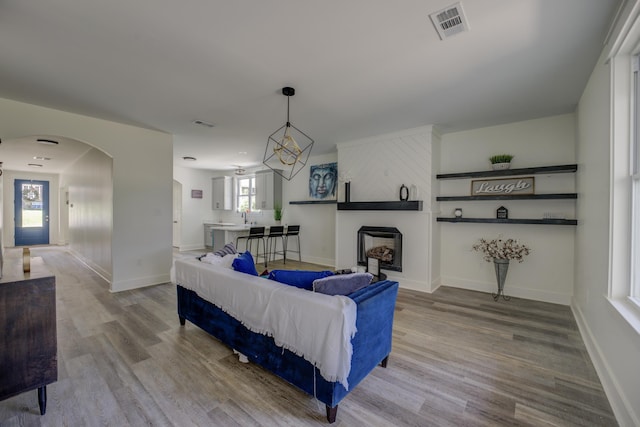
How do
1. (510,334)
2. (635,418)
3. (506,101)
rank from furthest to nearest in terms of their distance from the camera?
(506,101) < (510,334) < (635,418)

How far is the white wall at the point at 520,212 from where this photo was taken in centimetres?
383

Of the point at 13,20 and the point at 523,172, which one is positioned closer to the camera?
the point at 13,20

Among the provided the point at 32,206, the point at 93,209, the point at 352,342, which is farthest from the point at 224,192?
the point at 352,342

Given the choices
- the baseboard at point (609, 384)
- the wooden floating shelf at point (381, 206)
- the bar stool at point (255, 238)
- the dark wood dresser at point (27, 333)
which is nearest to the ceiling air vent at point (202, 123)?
the bar stool at point (255, 238)

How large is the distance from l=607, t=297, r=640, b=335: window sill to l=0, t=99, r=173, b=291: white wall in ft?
18.4

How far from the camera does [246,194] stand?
8.46m

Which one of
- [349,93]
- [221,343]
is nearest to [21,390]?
[221,343]

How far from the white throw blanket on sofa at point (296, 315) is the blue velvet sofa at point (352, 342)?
3.5 inches

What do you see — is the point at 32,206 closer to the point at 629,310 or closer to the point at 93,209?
the point at 93,209

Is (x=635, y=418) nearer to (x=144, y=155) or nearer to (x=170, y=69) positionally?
(x=170, y=69)

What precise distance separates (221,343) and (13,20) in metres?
3.05

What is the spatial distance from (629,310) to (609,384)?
641mm

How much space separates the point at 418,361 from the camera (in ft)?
7.91

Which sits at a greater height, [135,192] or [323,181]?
[323,181]
